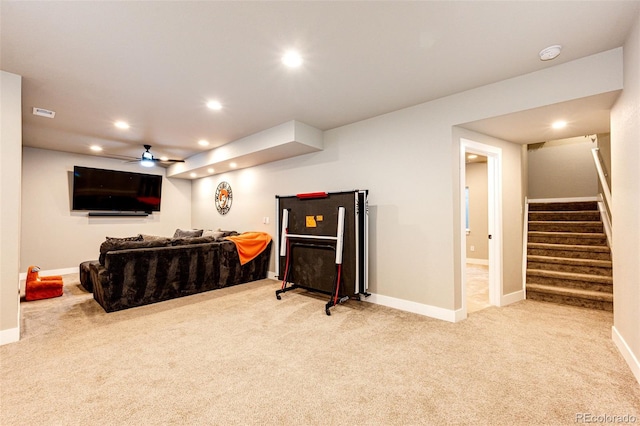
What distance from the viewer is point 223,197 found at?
6.58 metres

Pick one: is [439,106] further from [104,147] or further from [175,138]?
[104,147]

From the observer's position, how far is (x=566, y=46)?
2254 mm

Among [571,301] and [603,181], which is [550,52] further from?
[603,181]

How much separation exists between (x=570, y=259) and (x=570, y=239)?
1.73 ft

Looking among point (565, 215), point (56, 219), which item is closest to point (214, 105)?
point (56, 219)

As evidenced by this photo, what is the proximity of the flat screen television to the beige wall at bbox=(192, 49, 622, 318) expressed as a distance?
15.6 feet

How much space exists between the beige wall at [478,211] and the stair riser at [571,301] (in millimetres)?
2650

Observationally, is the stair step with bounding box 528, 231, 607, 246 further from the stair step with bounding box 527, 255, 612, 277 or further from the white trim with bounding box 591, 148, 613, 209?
the white trim with bounding box 591, 148, 613, 209

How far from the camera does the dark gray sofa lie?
346 cm

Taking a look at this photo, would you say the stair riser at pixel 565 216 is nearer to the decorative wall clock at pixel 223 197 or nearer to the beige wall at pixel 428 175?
the beige wall at pixel 428 175

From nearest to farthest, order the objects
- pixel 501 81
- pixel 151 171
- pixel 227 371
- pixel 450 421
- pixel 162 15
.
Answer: pixel 450 421 < pixel 162 15 < pixel 227 371 < pixel 501 81 < pixel 151 171

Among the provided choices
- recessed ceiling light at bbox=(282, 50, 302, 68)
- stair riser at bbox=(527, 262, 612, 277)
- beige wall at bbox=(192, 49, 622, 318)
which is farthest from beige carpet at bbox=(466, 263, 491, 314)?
recessed ceiling light at bbox=(282, 50, 302, 68)

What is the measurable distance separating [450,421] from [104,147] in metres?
6.72

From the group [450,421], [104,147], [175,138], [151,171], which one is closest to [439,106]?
[450,421]
